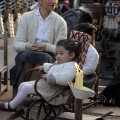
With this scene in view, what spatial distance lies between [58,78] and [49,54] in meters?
1.23

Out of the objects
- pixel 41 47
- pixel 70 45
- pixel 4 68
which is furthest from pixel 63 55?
pixel 4 68

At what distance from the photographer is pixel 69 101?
4.89m

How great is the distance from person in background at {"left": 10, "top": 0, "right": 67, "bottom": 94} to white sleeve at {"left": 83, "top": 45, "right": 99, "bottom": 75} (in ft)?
1.71

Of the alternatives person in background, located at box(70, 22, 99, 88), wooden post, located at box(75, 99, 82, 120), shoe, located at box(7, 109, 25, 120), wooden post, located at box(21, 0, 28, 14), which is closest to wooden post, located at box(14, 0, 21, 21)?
wooden post, located at box(21, 0, 28, 14)

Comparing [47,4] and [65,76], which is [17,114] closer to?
[65,76]

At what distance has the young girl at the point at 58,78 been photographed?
4.57 m

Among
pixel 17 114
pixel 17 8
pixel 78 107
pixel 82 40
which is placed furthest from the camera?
pixel 17 8

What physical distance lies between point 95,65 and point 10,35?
701cm

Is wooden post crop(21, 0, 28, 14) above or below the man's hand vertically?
above

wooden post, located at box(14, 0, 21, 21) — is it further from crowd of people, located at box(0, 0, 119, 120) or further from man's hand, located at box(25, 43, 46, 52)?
man's hand, located at box(25, 43, 46, 52)

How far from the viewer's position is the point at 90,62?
537 cm

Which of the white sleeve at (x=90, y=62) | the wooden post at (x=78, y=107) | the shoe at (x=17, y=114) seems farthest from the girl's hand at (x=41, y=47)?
the wooden post at (x=78, y=107)

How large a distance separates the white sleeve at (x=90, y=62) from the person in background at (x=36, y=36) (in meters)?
0.52

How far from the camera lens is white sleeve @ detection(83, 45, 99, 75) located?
534 cm
